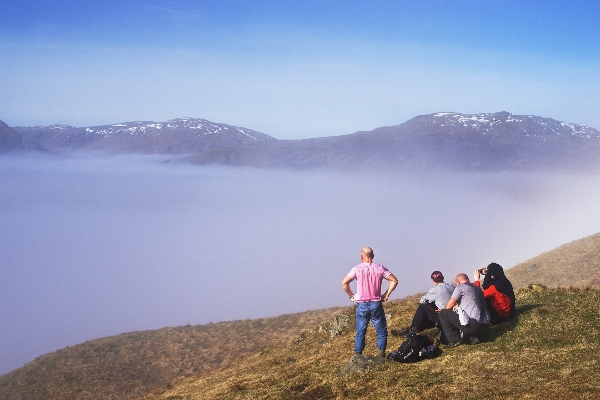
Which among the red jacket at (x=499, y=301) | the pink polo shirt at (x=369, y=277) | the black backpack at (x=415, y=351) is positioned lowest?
the black backpack at (x=415, y=351)

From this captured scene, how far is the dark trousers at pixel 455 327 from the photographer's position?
604 inches

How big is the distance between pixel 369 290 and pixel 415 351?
254cm

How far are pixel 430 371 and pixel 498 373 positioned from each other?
195cm

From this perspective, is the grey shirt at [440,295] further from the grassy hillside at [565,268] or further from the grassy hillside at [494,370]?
the grassy hillside at [565,268]

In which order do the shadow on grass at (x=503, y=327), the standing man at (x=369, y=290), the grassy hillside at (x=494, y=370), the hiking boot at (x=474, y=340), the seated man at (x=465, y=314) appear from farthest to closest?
the shadow on grass at (x=503, y=327) < the hiking boot at (x=474, y=340) < the seated man at (x=465, y=314) < the standing man at (x=369, y=290) < the grassy hillside at (x=494, y=370)

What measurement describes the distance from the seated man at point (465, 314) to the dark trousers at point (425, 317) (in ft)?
2.05

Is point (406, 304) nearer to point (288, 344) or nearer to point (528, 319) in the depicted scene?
point (288, 344)

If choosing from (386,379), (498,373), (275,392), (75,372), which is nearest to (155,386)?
(75,372)

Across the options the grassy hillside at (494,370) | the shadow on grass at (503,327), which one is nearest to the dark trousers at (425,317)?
the grassy hillside at (494,370)

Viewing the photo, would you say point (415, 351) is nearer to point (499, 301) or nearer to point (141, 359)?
point (499, 301)

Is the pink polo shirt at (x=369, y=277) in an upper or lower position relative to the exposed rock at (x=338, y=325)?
upper

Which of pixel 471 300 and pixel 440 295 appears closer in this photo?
pixel 471 300

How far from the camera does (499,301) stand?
1694 centimetres

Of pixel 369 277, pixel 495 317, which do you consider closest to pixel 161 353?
pixel 369 277
